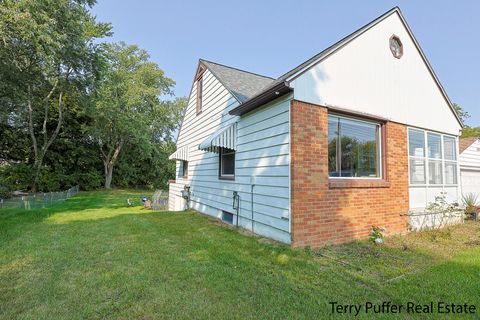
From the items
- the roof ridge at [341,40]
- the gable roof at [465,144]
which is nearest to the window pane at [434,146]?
the roof ridge at [341,40]

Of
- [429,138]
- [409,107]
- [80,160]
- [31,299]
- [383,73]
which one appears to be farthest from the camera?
[80,160]

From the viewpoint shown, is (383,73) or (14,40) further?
(14,40)

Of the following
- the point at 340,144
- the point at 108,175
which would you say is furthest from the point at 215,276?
the point at 108,175

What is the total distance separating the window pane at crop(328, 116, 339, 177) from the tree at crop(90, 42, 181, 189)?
A: 2281 centimetres

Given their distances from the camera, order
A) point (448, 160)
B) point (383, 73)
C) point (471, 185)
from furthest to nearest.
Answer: point (471, 185), point (448, 160), point (383, 73)

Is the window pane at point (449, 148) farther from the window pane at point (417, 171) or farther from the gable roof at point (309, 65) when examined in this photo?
the gable roof at point (309, 65)

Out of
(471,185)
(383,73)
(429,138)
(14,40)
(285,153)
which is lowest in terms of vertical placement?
(471,185)

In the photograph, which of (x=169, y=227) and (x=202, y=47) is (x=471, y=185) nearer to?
(x=169, y=227)

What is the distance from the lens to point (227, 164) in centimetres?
870

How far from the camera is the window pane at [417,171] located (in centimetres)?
751

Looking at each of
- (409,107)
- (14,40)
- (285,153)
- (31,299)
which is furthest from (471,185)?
(14,40)

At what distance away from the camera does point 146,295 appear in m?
3.26

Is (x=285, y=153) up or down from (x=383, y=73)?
down

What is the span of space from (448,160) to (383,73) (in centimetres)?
458
